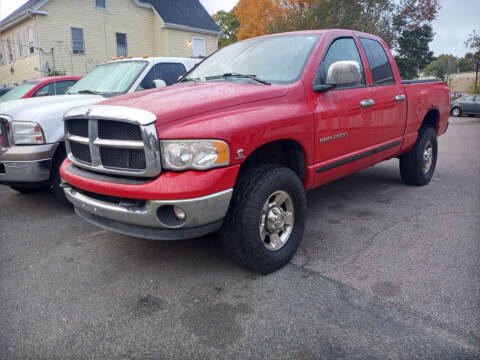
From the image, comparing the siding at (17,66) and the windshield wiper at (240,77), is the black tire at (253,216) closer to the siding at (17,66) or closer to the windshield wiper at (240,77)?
the windshield wiper at (240,77)

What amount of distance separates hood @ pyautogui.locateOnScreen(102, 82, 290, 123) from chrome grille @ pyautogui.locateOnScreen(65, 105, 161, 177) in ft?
0.38

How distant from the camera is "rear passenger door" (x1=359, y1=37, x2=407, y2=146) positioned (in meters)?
4.18

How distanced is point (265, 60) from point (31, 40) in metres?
20.1

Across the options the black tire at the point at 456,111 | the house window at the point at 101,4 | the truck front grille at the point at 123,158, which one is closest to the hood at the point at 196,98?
the truck front grille at the point at 123,158

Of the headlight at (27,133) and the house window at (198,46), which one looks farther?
the house window at (198,46)

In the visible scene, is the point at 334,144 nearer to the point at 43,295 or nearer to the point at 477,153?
the point at 43,295

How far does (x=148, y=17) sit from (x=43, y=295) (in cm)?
2371

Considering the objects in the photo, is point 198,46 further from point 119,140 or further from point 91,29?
point 119,140

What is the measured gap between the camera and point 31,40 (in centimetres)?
1973

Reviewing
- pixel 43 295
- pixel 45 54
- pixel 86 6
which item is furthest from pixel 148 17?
pixel 43 295

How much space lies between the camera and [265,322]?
2463 mm

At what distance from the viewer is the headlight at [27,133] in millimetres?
4250

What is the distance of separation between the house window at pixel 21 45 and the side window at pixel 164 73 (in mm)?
18417

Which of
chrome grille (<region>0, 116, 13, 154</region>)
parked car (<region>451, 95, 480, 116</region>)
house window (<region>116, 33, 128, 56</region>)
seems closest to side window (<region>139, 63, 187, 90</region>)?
chrome grille (<region>0, 116, 13, 154</region>)
